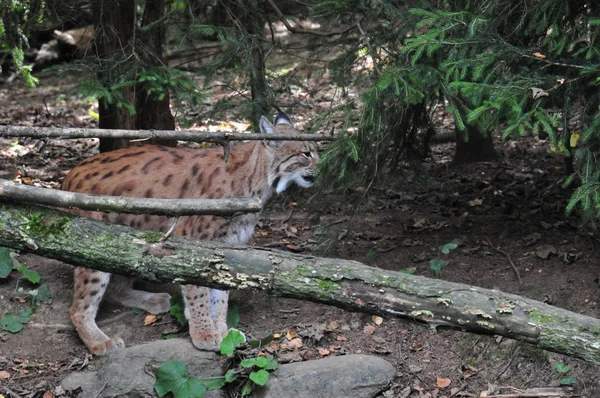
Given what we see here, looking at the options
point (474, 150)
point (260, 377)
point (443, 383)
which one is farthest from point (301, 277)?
point (474, 150)

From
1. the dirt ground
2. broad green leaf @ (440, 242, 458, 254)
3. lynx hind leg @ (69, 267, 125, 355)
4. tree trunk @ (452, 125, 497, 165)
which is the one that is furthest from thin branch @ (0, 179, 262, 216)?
tree trunk @ (452, 125, 497, 165)

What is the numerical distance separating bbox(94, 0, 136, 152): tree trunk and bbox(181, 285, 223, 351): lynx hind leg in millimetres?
2004

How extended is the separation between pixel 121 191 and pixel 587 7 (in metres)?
4.01

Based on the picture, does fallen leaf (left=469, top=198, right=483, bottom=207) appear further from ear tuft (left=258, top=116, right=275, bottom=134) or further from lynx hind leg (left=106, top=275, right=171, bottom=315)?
lynx hind leg (left=106, top=275, right=171, bottom=315)

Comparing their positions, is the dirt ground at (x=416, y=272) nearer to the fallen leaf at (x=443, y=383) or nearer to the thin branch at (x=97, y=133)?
the fallen leaf at (x=443, y=383)

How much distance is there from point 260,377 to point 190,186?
194 cm

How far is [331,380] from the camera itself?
573cm

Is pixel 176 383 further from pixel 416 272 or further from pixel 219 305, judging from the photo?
pixel 416 272

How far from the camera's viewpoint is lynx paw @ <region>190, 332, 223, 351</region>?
20.3 ft

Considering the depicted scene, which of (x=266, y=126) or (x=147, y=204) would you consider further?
(x=266, y=126)

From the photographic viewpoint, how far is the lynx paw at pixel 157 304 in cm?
693

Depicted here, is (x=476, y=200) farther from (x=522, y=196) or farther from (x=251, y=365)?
(x=251, y=365)

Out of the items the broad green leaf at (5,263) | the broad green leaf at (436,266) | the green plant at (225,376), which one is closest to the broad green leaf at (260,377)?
the green plant at (225,376)

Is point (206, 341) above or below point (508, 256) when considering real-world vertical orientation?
below
